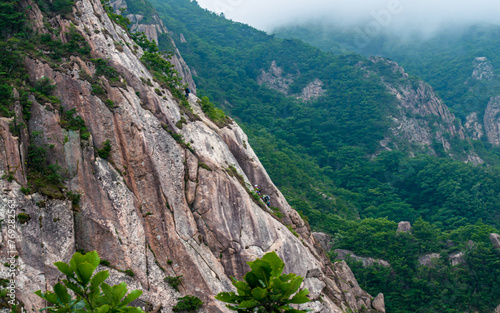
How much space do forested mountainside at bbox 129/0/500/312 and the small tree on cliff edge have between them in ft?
120

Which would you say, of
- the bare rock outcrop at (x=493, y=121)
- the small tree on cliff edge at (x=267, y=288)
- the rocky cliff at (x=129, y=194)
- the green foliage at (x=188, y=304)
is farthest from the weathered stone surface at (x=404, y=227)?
the bare rock outcrop at (x=493, y=121)

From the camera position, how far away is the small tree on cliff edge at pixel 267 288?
22.0 feet

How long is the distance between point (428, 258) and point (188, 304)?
107 feet

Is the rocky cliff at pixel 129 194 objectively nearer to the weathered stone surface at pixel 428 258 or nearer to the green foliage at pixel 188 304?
the green foliage at pixel 188 304

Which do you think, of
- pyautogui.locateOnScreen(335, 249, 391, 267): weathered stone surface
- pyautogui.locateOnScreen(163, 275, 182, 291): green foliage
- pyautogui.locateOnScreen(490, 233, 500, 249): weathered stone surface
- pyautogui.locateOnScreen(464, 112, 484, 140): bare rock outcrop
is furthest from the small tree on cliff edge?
pyautogui.locateOnScreen(464, 112, 484, 140): bare rock outcrop

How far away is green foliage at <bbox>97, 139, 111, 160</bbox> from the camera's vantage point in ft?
67.5

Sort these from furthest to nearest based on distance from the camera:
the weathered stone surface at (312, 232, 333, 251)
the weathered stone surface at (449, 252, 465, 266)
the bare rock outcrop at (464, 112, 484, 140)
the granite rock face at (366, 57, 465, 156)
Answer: the bare rock outcrop at (464, 112, 484, 140)
the granite rock face at (366, 57, 465, 156)
the weathered stone surface at (312, 232, 333, 251)
the weathered stone surface at (449, 252, 465, 266)

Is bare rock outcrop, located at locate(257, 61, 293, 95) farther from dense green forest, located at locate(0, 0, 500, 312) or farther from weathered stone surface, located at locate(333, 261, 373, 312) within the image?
weathered stone surface, located at locate(333, 261, 373, 312)

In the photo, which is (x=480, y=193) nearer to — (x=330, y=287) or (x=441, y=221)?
(x=441, y=221)

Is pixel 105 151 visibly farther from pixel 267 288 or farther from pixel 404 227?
pixel 404 227

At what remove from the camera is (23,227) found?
1628 centimetres

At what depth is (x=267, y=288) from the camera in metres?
6.80

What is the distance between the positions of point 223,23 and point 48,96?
101 m

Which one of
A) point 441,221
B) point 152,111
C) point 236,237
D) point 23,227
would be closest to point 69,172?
point 23,227
